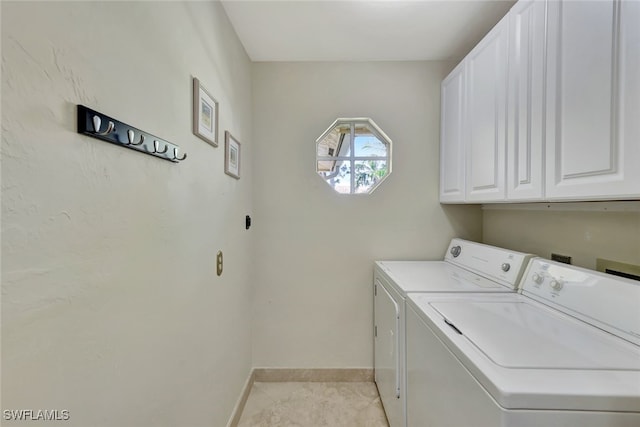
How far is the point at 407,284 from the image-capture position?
1.44 meters

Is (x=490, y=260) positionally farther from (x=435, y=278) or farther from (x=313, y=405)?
(x=313, y=405)

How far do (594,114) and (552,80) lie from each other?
255 mm

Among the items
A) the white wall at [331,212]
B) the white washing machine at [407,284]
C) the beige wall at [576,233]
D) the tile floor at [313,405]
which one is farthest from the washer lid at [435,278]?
the tile floor at [313,405]

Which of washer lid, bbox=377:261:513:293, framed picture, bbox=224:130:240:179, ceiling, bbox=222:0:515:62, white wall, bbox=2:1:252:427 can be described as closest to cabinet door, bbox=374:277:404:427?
washer lid, bbox=377:261:513:293

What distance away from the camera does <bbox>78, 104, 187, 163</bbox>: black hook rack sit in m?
0.58

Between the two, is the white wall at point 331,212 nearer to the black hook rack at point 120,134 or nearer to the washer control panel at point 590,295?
the washer control panel at point 590,295

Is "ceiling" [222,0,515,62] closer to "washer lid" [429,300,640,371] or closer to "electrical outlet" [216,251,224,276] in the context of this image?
"electrical outlet" [216,251,224,276]

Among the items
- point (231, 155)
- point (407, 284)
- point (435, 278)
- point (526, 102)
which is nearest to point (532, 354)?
point (407, 284)

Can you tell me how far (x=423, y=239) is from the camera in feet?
7.00

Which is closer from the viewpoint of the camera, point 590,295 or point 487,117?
point 590,295

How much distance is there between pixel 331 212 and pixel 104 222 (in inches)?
64.1

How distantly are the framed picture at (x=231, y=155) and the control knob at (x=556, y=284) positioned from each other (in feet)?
5.55

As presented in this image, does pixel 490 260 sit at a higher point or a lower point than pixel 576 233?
lower

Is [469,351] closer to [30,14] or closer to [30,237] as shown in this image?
[30,237]
